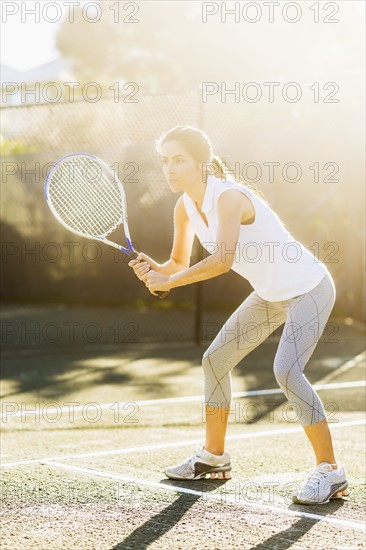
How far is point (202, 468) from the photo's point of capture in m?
5.40

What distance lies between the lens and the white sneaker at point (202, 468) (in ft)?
17.7

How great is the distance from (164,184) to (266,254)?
351 inches

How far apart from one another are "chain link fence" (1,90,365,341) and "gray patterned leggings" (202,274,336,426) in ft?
21.5

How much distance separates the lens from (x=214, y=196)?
16.4ft

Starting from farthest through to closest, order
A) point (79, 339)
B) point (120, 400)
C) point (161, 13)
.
A: point (161, 13) < point (79, 339) < point (120, 400)

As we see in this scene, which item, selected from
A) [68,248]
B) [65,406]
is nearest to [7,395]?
[65,406]

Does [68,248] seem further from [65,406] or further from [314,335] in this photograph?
[314,335]

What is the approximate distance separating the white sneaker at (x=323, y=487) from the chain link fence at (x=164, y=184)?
23.1ft

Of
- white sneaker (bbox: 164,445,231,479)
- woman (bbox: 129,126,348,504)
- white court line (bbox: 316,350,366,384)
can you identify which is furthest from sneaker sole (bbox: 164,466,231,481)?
white court line (bbox: 316,350,366,384)

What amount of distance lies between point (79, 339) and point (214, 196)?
8269 mm

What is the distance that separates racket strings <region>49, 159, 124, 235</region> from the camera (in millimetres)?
6000

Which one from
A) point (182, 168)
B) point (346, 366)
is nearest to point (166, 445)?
point (182, 168)

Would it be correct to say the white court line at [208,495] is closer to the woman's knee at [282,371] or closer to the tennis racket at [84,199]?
the woman's knee at [282,371]

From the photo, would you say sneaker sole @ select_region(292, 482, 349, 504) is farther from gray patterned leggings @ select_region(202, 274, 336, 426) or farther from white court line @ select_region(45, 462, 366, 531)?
gray patterned leggings @ select_region(202, 274, 336, 426)
